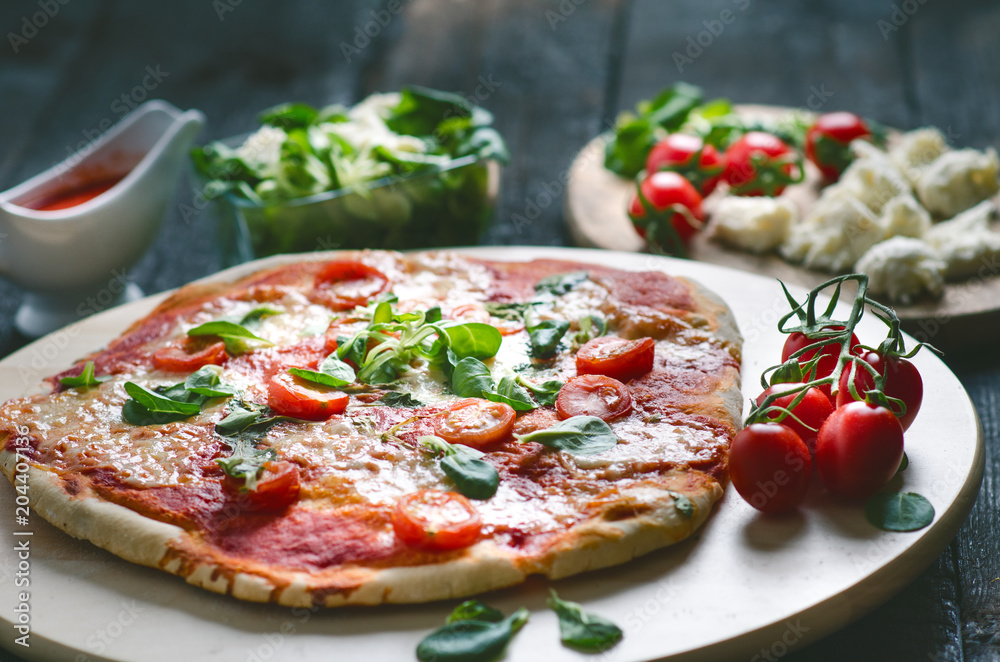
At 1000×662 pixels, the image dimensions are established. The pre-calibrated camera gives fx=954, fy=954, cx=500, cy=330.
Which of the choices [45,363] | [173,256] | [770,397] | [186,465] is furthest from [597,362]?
[173,256]

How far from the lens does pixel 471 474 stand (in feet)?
9.04

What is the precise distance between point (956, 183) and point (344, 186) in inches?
125

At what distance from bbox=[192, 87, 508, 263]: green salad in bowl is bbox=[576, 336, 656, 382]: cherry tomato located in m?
1.77

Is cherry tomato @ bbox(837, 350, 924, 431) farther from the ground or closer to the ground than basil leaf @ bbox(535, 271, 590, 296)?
farther from the ground

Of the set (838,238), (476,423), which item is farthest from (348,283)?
(838,238)

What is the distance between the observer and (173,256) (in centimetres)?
549

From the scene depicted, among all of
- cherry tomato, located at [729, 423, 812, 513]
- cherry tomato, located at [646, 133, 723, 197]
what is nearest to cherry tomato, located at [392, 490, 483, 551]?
cherry tomato, located at [729, 423, 812, 513]

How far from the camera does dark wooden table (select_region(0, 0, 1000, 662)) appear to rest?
6410 millimetres

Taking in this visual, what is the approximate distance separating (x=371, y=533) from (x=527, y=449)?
21.9 inches

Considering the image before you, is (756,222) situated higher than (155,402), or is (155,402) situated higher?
(155,402)

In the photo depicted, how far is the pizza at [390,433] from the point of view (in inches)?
102

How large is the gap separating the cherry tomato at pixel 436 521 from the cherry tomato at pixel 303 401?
55 centimetres

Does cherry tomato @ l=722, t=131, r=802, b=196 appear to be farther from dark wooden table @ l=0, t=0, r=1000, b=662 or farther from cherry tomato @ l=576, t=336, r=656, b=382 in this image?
cherry tomato @ l=576, t=336, r=656, b=382

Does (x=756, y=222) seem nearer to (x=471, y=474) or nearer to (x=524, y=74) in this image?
(x=471, y=474)
